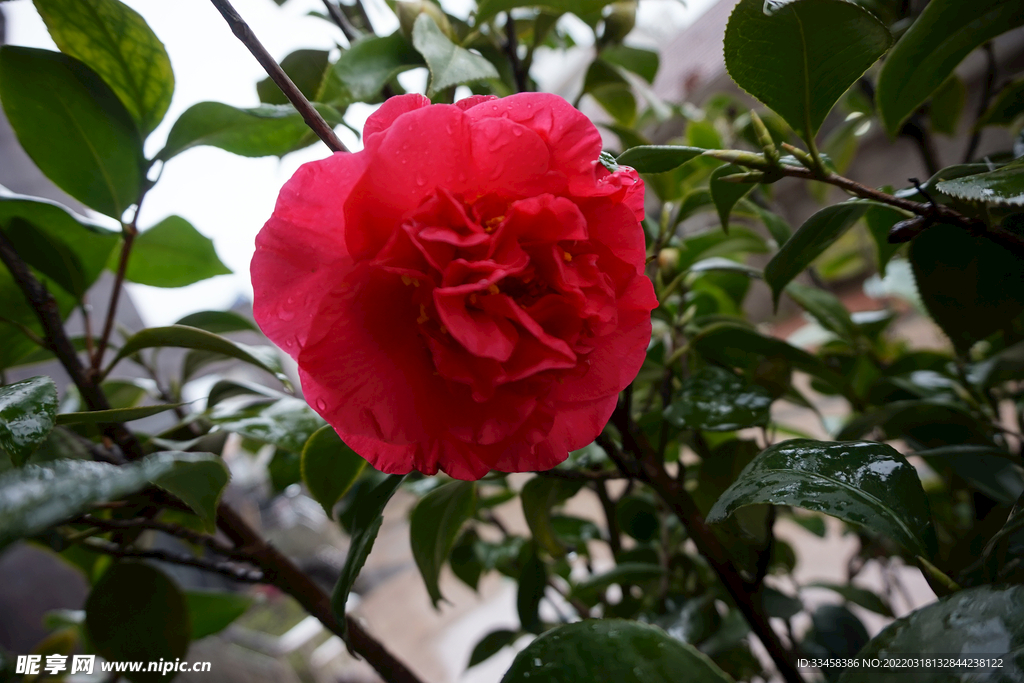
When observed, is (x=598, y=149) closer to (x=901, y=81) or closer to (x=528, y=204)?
(x=528, y=204)

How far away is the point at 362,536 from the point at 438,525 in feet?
0.29

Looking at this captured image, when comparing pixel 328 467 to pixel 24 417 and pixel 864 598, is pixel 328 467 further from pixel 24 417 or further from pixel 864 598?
pixel 864 598

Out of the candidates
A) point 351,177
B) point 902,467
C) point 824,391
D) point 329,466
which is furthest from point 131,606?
point 824,391

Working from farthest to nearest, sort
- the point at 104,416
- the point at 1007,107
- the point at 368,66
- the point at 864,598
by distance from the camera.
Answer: the point at 864,598, the point at 1007,107, the point at 368,66, the point at 104,416

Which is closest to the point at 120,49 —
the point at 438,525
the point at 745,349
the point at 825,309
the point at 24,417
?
the point at 24,417

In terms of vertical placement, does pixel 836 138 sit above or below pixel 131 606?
above

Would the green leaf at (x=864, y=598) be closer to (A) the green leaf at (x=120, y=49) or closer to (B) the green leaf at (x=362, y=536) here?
(B) the green leaf at (x=362, y=536)

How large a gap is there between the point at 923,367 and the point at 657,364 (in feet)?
1.08

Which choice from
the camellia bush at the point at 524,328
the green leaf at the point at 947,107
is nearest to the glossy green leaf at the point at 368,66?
the camellia bush at the point at 524,328

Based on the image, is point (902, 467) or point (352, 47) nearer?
point (902, 467)

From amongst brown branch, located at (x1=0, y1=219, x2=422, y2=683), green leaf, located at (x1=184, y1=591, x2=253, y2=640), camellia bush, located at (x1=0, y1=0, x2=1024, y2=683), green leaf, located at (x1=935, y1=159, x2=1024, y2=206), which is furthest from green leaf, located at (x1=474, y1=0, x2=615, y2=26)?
green leaf, located at (x1=184, y1=591, x2=253, y2=640)

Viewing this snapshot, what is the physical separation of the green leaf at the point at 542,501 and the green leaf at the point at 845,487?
6.5 inches

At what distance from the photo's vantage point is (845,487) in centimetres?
24

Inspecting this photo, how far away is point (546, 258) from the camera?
228 millimetres
